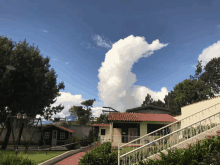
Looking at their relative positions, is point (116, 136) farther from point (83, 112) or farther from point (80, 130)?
point (83, 112)

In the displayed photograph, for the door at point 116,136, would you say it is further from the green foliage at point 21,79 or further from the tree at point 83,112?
the tree at point 83,112

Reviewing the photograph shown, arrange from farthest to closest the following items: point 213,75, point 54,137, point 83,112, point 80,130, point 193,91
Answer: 1. point 83,112
2. point 213,75
3. point 193,91
4. point 80,130
5. point 54,137

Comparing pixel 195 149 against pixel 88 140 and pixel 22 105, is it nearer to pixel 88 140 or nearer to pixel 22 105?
pixel 88 140

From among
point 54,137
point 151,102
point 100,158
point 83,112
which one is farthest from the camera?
point 151,102

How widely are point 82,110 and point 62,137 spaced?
2492cm

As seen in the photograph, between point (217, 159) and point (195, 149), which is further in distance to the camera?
point (195, 149)

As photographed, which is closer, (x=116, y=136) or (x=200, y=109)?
(x=200, y=109)

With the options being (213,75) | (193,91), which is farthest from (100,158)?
(213,75)

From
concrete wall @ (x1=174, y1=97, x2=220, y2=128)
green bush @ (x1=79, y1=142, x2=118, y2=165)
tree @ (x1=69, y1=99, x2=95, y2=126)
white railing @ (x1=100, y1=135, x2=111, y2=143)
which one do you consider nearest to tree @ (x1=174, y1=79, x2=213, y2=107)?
concrete wall @ (x1=174, y1=97, x2=220, y2=128)

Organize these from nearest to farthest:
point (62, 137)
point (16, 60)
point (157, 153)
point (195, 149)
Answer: point (195, 149) < point (157, 153) < point (16, 60) < point (62, 137)

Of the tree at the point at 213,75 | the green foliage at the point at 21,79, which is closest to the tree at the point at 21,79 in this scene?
the green foliage at the point at 21,79

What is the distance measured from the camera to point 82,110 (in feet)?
175

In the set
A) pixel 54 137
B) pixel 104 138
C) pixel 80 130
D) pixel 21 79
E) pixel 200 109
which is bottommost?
pixel 54 137

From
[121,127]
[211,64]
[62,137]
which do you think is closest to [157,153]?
[121,127]
